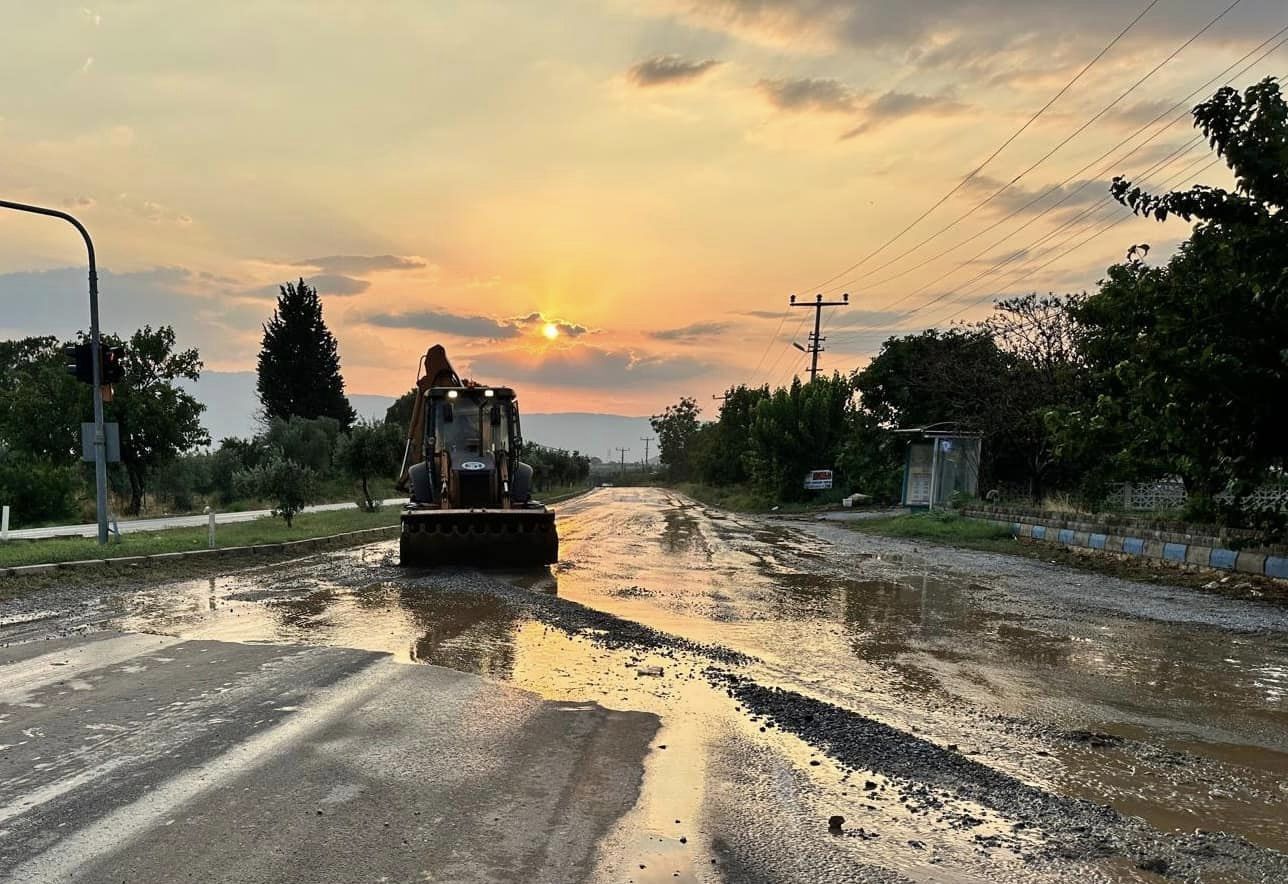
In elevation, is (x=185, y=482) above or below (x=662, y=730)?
above

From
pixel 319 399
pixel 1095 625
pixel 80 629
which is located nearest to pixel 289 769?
pixel 80 629

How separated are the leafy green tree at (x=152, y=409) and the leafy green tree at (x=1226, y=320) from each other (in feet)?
106

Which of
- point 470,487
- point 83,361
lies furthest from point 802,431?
point 83,361

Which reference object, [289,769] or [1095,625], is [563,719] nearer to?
[289,769]

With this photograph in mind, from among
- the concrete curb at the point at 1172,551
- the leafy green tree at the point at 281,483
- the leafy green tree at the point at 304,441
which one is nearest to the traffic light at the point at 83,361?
the leafy green tree at the point at 281,483

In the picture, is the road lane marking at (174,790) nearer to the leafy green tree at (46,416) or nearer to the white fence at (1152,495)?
the white fence at (1152,495)

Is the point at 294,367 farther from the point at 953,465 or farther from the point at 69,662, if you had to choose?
the point at 69,662

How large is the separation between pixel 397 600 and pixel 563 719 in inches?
226

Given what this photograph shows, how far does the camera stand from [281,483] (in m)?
21.1

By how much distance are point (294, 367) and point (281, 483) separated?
44.6m

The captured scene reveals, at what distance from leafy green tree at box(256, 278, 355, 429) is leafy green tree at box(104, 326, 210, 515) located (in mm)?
28538

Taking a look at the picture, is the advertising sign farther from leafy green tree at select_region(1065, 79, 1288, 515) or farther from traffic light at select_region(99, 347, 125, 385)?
traffic light at select_region(99, 347, 125, 385)

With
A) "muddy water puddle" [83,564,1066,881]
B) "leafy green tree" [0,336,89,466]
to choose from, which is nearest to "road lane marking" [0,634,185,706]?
"muddy water puddle" [83,564,1066,881]

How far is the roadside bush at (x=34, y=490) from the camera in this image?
89.8 feet
